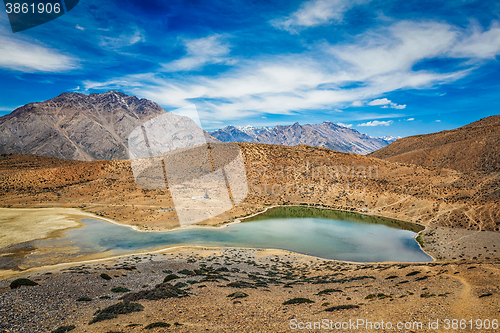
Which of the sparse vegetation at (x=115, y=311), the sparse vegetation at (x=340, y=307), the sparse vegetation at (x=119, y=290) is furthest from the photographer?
the sparse vegetation at (x=119, y=290)

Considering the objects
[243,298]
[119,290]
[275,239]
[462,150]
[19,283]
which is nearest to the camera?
[19,283]

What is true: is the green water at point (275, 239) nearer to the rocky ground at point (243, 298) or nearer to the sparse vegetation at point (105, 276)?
the rocky ground at point (243, 298)

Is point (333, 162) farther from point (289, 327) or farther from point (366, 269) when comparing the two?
point (289, 327)

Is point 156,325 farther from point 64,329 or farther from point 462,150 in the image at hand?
point 462,150

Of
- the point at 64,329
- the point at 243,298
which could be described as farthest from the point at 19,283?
the point at 243,298

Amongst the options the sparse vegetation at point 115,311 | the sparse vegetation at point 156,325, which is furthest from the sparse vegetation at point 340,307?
the sparse vegetation at point 115,311

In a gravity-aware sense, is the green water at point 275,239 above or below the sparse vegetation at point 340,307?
below
